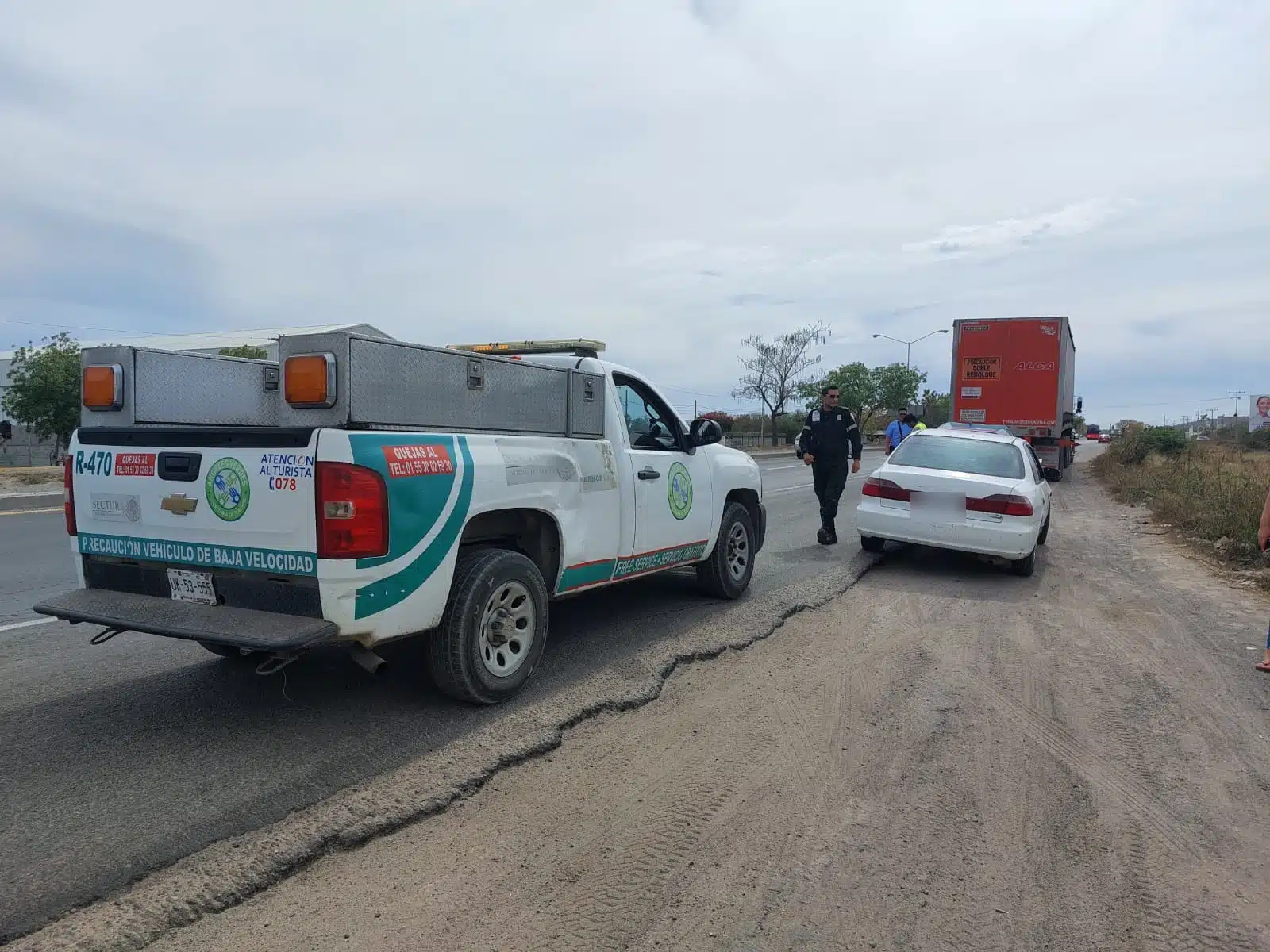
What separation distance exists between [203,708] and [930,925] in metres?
3.52

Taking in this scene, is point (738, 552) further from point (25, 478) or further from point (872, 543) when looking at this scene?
point (25, 478)

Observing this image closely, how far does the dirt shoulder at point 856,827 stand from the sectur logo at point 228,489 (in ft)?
5.40

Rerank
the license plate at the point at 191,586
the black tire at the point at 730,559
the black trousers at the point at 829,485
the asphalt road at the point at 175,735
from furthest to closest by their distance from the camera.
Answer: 1. the black trousers at the point at 829,485
2. the black tire at the point at 730,559
3. the license plate at the point at 191,586
4. the asphalt road at the point at 175,735

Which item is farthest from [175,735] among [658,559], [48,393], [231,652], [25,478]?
[48,393]

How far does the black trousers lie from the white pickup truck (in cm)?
528

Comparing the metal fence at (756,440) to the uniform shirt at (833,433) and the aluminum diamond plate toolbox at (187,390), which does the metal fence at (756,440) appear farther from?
the aluminum diamond plate toolbox at (187,390)

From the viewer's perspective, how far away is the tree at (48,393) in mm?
25844

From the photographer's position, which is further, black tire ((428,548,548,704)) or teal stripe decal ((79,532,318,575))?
black tire ((428,548,548,704))

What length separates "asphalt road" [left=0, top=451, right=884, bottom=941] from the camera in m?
3.07

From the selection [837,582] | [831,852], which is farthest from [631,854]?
[837,582]

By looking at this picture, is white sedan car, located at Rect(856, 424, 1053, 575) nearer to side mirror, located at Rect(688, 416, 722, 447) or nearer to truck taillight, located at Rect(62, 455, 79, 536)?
side mirror, located at Rect(688, 416, 722, 447)

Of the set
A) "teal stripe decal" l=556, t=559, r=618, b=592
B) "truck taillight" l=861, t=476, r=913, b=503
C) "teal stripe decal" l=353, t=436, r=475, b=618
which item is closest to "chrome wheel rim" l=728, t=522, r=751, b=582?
"teal stripe decal" l=556, t=559, r=618, b=592

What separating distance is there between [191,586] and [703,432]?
370 centimetres

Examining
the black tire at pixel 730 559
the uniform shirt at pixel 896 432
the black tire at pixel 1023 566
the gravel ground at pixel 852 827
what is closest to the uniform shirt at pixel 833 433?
the black tire at pixel 1023 566
